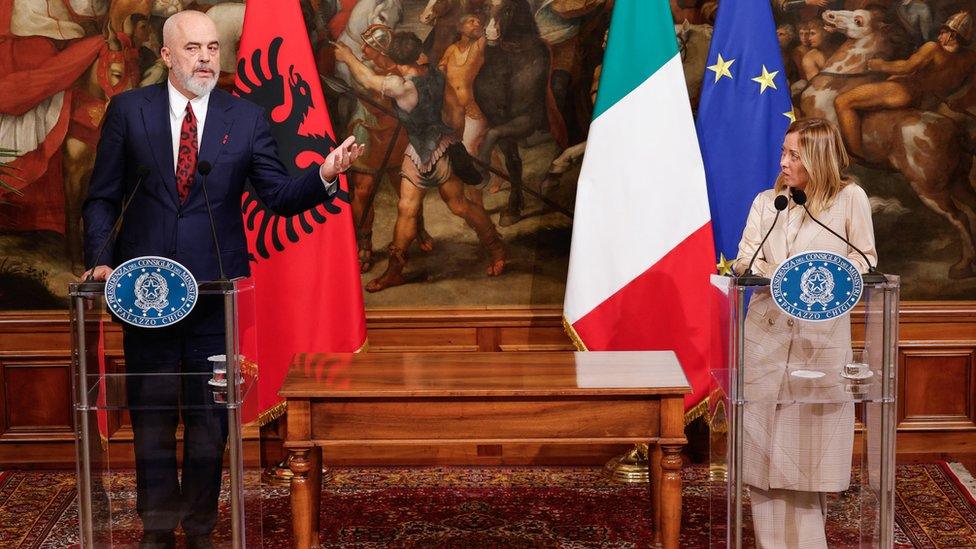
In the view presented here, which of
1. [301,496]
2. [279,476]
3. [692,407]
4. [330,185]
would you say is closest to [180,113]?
[330,185]

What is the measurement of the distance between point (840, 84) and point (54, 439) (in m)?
4.32

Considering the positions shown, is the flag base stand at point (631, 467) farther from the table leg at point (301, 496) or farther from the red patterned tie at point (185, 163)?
the red patterned tie at point (185, 163)

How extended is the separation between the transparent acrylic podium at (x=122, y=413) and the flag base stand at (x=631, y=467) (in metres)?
2.28

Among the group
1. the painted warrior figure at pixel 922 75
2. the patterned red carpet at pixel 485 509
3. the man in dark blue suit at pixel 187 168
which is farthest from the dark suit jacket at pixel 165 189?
the painted warrior figure at pixel 922 75

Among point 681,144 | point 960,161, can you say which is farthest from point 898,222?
point 681,144

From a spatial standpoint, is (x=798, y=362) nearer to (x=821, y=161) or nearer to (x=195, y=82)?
(x=821, y=161)

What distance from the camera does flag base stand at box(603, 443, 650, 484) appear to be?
17.9ft

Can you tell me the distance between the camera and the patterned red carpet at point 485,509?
4.74 meters

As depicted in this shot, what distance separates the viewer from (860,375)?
362 cm

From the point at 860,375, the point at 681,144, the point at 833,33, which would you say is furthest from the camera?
the point at 833,33

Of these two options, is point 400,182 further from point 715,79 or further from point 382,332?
point 715,79

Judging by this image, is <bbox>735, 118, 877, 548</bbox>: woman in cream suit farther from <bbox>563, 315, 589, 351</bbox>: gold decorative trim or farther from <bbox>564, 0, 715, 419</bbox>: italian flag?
<bbox>563, 315, 589, 351</bbox>: gold decorative trim

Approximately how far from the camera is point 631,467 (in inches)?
217

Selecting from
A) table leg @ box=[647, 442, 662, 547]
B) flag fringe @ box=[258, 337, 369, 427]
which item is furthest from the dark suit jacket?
table leg @ box=[647, 442, 662, 547]
